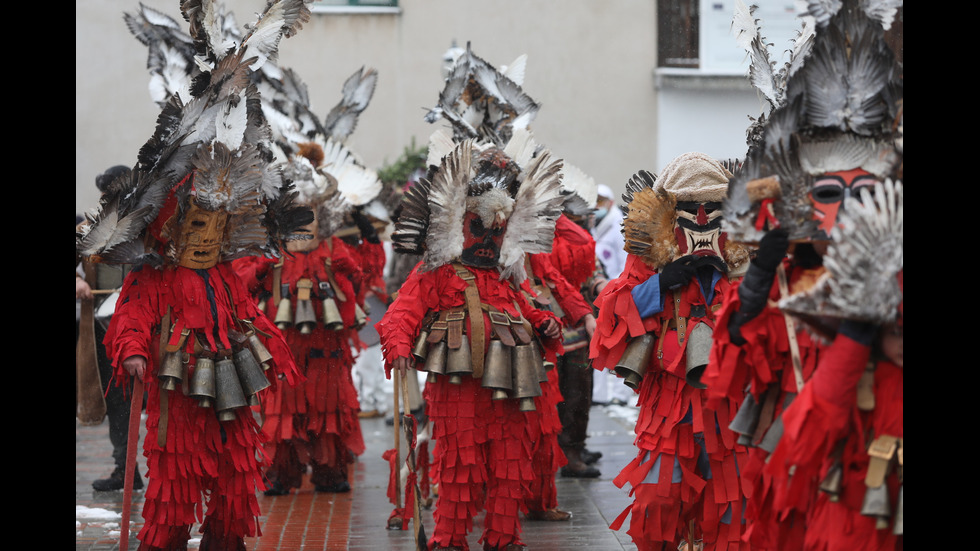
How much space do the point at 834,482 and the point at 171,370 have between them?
3.10 m

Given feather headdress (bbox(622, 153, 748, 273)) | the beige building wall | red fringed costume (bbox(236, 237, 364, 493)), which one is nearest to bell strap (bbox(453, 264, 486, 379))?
feather headdress (bbox(622, 153, 748, 273))

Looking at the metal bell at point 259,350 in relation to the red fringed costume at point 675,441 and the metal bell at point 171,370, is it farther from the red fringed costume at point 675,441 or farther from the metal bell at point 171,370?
the red fringed costume at point 675,441

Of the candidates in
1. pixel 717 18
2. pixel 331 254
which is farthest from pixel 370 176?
pixel 717 18

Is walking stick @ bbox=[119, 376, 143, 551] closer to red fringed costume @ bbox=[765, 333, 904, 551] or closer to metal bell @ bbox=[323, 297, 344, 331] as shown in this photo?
metal bell @ bbox=[323, 297, 344, 331]

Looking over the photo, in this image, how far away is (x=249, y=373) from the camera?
17.3ft

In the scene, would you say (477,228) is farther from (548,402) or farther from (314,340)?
(314,340)

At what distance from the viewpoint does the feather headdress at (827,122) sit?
3328 mm

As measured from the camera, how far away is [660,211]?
4.96 m

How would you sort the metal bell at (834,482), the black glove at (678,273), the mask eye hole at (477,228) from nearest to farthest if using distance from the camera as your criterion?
the metal bell at (834,482) → the black glove at (678,273) → the mask eye hole at (477,228)

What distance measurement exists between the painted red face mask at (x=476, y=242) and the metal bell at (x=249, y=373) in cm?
117

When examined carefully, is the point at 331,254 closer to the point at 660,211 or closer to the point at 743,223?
the point at 660,211

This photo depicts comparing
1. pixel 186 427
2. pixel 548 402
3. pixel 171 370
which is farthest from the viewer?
pixel 548 402

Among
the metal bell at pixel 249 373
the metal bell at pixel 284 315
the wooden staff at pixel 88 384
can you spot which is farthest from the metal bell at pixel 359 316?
the metal bell at pixel 249 373

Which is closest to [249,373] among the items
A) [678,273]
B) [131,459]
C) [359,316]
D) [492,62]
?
[131,459]
